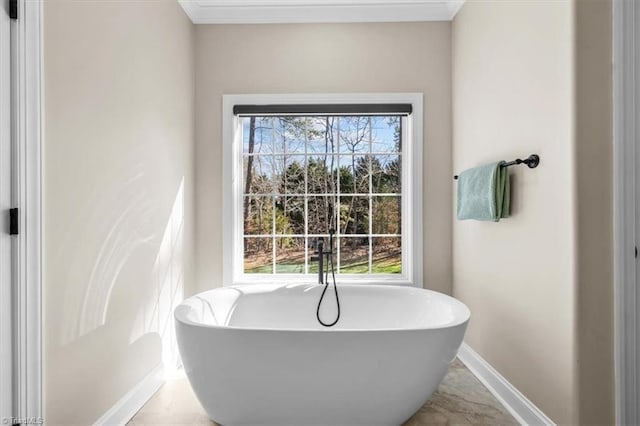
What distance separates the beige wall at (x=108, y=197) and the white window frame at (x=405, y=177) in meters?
0.40

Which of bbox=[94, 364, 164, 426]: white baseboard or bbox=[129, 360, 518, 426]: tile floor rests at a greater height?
bbox=[94, 364, 164, 426]: white baseboard

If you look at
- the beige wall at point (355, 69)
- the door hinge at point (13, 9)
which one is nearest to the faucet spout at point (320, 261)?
the beige wall at point (355, 69)

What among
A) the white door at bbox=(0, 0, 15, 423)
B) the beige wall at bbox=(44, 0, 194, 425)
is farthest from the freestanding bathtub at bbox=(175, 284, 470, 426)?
the white door at bbox=(0, 0, 15, 423)

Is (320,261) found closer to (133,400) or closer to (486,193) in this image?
(486,193)

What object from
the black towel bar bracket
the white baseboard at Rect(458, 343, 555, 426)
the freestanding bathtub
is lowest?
the white baseboard at Rect(458, 343, 555, 426)

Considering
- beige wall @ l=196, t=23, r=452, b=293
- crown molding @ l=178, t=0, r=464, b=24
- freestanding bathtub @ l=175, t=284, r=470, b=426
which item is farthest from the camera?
beige wall @ l=196, t=23, r=452, b=293

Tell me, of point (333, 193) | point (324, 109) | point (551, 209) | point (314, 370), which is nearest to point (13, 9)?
point (314, 370)

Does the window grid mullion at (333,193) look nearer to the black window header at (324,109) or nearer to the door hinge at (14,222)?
the black window header at (324,109)

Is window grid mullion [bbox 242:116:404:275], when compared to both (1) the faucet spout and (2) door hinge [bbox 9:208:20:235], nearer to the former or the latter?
(1) the faucet spout

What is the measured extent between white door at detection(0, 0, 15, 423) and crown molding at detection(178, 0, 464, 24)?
174 centimetres

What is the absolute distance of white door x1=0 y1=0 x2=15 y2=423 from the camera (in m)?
1.29

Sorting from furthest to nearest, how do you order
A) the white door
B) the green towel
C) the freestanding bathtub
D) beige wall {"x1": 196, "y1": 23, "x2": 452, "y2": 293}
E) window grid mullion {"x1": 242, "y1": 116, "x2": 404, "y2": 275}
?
window grid mullion {"x1": 242, "y1": 116, "x2": 404, "y2": 275}
beige wall {"x1": 196, "y1": 23, "x2": 452, "y2": 293}
the green towel
the freestanding bathtub
the white door

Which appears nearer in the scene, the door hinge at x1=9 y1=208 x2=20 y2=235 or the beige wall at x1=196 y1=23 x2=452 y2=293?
the door hinge at x1=9 y1=208 x2=20 y2=235

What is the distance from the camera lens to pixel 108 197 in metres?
1.81
